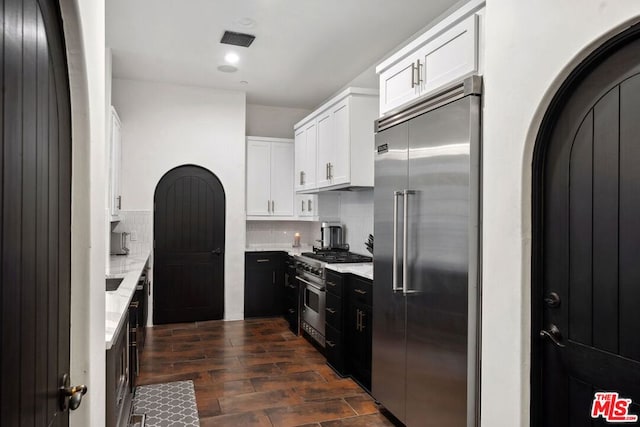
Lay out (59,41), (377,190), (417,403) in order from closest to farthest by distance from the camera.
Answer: (59,41), (417,403), (377,190)

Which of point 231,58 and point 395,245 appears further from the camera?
point 231,58

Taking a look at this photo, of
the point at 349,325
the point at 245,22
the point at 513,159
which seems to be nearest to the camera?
the point at 513,159

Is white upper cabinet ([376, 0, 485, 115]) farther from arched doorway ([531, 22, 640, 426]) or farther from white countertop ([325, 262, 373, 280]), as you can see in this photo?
white countertop ([325, 262, 373, 280])

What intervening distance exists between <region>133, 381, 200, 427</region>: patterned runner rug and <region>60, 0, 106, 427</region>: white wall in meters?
1.83

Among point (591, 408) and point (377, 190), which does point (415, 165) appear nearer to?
point (377, 190)

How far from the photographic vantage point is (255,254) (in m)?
6.10

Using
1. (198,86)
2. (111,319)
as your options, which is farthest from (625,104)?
(198,86)

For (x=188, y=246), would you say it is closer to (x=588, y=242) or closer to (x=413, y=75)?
(x=413, y=75)

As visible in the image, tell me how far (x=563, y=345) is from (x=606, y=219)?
1.75ft

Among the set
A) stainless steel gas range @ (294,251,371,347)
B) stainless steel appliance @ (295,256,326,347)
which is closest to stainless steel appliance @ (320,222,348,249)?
stainless steel gas range @ (294,251,371,347)

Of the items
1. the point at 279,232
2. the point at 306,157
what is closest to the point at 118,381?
the point at 306,157

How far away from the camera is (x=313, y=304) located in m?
4.79

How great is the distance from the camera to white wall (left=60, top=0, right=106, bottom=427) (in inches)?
49.0

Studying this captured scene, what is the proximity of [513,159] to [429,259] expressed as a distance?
825 mm
